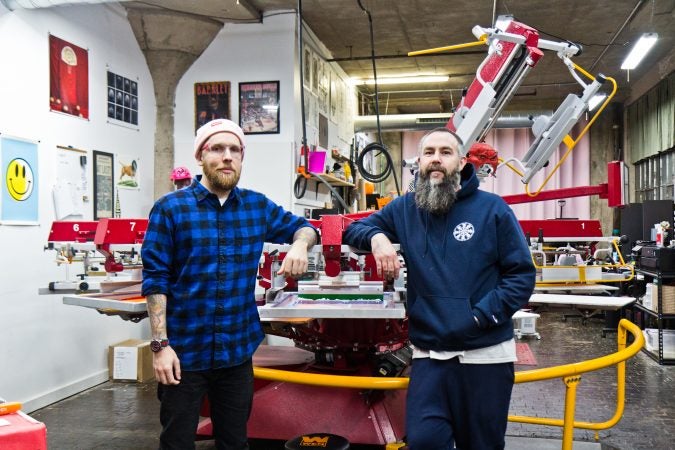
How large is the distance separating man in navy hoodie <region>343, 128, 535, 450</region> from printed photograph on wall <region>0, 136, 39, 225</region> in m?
3.30

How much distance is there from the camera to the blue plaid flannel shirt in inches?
83.2

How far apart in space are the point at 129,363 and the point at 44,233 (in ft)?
4.69

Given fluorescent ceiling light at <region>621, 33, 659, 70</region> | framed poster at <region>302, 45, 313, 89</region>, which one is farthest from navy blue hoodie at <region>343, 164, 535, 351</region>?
fluorescent ceiling light at <region>621, 33, 659, 70</region>

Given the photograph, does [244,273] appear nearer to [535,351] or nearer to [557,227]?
[557,227]

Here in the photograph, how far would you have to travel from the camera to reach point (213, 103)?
716 cm

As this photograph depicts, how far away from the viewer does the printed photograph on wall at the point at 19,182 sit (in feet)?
14.6

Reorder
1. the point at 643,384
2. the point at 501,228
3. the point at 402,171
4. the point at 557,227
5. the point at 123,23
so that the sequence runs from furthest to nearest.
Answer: the point at 402,171 → the point at 123,23 → the point at 643,384 → the point at 557,227 → the point at 501,228

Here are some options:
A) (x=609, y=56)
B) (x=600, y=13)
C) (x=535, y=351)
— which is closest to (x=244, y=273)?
(x=535, y=351)

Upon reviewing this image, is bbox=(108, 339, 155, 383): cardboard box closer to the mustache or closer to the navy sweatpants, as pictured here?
the navy sweatpants

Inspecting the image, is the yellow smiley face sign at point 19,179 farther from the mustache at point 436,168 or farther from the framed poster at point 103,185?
the mustache at point 436,168

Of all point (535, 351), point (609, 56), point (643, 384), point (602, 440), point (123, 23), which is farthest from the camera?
point (609, 56)

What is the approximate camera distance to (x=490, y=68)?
165 inches

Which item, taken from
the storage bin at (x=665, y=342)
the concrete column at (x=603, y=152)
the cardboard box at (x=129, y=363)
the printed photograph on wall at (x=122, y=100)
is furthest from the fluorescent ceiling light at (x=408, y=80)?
the cardboard box at (x=129, y=363)

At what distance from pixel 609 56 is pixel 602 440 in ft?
25.3
